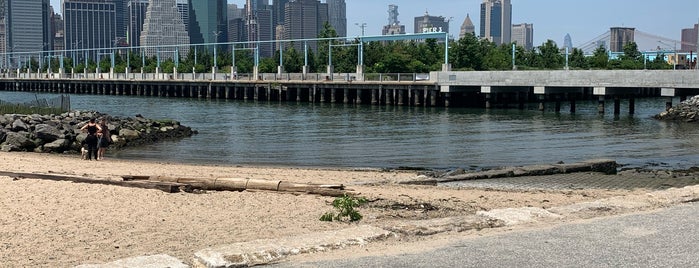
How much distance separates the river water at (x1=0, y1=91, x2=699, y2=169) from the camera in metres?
27.3

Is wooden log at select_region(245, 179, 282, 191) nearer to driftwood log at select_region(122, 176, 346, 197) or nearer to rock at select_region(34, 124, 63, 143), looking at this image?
driftwood log at select_region(122, 176, 346, 197)

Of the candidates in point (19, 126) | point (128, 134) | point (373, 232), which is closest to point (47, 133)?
point (19, 126)

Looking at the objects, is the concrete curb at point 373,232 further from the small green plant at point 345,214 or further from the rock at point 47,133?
the rock at point 47,133

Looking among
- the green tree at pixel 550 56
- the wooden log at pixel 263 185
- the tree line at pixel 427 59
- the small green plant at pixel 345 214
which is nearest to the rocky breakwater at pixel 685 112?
the wooden log at pixel 263 185

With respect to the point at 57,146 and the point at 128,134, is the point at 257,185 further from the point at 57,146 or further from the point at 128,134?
the point at 128,134

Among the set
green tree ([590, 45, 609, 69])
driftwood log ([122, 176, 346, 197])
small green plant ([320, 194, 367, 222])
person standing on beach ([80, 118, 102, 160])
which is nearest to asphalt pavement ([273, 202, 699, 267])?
small green plant ([320, 194, 367, 222])

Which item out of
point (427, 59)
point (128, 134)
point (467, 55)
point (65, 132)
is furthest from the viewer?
point (427, 59)

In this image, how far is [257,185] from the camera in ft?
48.4

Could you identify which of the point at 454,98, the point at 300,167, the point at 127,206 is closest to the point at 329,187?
the point at 127,206

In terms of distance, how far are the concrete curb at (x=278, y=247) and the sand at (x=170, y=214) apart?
35cm

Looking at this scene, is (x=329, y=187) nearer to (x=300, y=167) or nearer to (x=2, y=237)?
(x=2, y=237)

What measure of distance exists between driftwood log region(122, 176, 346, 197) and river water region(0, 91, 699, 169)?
10410 mm

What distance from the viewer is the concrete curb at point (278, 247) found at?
27.8 feet

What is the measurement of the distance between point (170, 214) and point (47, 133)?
20085 mm
